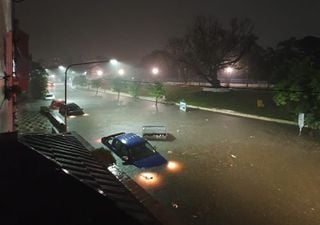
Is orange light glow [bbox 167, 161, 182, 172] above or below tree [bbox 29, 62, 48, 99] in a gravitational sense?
below

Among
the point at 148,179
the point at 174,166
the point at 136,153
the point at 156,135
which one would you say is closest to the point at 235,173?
the point at 174,166

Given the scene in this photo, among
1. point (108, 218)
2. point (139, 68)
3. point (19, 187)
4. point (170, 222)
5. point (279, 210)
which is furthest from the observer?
point (139, 68)

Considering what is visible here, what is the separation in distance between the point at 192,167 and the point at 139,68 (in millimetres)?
75194

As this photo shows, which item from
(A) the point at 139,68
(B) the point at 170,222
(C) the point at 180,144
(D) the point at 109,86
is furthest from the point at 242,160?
(A) the point at 139,68

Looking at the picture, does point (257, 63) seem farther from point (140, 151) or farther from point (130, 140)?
point (140, 151)

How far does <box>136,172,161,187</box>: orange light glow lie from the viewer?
584 inches

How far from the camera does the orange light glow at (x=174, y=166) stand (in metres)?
17.0

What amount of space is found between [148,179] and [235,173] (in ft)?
15.9

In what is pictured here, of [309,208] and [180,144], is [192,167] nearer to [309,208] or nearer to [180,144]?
[180,144]

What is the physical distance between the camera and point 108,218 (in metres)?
3.00

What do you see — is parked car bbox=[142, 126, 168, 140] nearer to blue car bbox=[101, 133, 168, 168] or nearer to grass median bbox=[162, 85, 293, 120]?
blue car bbox=[101, 133, 168, 168]

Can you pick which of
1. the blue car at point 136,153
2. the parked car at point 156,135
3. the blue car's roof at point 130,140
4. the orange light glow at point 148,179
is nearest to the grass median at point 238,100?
the parked car at point 156,135

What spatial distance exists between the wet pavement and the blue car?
567mm

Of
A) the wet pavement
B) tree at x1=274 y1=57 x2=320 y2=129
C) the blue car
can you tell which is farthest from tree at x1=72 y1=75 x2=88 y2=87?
the blue car
